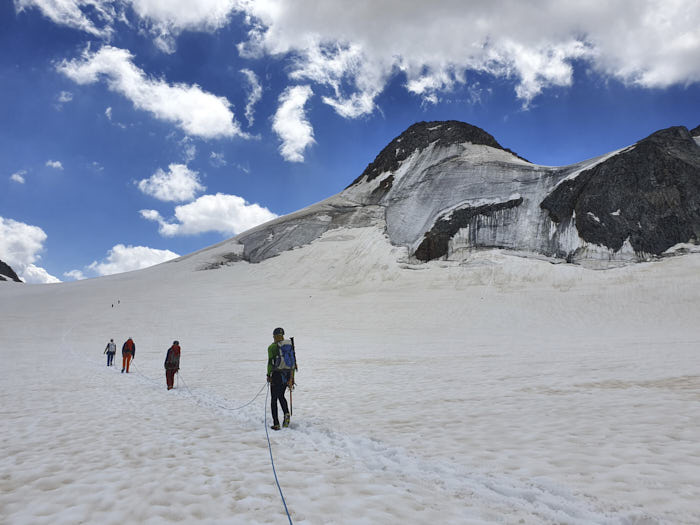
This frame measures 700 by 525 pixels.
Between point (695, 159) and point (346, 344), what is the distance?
45.1 m

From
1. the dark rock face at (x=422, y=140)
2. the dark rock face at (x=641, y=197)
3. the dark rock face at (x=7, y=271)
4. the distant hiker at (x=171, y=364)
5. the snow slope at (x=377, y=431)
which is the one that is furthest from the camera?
the dark rock face at (x=7, y=271)

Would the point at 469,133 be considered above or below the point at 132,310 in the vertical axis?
above

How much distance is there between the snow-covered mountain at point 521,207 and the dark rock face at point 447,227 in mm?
125

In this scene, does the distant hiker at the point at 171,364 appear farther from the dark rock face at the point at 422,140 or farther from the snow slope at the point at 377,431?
the dark rock face at the point at 422,140

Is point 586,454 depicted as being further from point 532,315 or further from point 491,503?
point 532,315

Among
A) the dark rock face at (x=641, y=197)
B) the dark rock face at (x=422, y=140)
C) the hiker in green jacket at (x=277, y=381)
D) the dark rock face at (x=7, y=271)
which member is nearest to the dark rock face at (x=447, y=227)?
the dark rock face at (x=641, y=197)

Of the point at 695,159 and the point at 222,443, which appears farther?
the point at 695,159

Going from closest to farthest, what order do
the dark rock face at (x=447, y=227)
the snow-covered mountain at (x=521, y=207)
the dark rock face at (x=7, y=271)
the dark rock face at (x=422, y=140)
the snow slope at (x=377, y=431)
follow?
1. the snow slope at (x=377, y=431)
2. the snow-covered mountain at (x=521, y=207)
3. the dark rock face at (x=447, y=227)
4. the dark rock face at (x=422, y=140)
5. the dark rock face at (x=7, y=271)

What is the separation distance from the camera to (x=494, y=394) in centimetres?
979

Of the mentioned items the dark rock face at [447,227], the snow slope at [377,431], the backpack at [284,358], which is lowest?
the snow slope at [377,431]

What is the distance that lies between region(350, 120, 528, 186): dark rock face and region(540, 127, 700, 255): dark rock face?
82.3ft

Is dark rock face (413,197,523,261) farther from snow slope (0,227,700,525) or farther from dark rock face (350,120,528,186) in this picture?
dark rock face (350,120,528,186)

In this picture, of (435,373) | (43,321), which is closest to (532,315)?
(435,373)

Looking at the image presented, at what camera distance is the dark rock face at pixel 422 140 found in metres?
66.2
